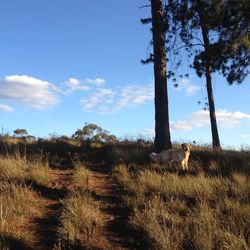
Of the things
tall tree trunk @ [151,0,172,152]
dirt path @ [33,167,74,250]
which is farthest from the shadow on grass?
tall tree trunk @ [151,0,172,152]

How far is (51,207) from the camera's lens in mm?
8578

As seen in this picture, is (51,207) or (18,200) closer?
(18,200)

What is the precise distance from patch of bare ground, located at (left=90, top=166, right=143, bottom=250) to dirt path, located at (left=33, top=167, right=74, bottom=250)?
65cm

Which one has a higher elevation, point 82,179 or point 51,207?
point 82,179

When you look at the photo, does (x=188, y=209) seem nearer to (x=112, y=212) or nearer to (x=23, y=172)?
(x=112, y=212)

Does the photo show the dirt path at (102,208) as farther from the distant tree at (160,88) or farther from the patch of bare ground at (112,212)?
the distant tree at (160,88)

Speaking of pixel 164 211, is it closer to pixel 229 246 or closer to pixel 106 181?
pixel 229 246

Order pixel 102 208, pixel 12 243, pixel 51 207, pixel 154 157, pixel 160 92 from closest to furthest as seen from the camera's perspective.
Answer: pixel 12 243 < pixel 102 208 < pixel 51 207 < pixel 154 157 < pixel 160 92

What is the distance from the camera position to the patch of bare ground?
6836 millimetres

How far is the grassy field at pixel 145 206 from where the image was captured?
21.4 feet

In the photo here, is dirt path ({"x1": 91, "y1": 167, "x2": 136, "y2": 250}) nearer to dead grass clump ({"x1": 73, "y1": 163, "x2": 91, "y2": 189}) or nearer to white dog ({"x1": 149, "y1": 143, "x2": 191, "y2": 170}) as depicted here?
dead grass clump ({"x1": 73, "y1": 163, "x2": 91, "y2": 189})

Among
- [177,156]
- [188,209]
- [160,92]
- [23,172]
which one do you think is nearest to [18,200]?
[23,172]

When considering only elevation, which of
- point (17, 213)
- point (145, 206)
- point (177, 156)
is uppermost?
point (177, 156)

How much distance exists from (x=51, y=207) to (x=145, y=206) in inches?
74.9
